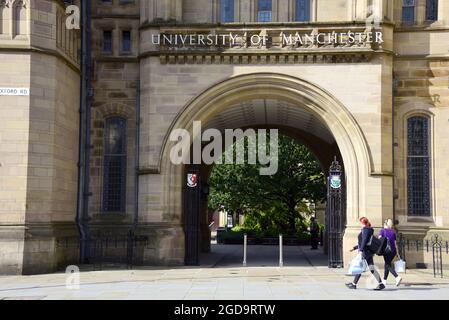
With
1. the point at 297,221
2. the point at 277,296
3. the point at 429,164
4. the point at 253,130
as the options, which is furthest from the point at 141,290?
the point at 297,221

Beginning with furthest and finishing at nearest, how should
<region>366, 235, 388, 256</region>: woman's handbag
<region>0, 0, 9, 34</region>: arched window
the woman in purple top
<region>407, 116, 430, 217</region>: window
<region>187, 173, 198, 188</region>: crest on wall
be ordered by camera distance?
<region>187, 173, 198, 188</region>: crest on wall
<region>407, 116, 430, 217</region>: window
<region>0, 0, 9, 34</region>: arched window
the woman in purple top
<region>366, 235, 388, 256</region>: woman's handbag

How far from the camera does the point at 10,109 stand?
17672 millimetres

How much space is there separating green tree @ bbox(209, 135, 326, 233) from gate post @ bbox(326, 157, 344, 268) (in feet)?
60.2

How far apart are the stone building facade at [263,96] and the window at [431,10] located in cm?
3

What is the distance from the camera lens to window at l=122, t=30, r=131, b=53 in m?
21.1

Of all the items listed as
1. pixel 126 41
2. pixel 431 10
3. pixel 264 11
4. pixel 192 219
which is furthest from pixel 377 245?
pixel 126 41

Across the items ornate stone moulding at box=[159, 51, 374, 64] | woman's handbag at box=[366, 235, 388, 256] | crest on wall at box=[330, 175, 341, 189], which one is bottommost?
woman's handbag at box=[366, 235, 388, 256]

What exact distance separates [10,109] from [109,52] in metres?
4.35

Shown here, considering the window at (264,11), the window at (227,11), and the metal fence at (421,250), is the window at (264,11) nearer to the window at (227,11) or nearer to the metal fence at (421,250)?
the window at (227,11)

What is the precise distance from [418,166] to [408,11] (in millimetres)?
4510

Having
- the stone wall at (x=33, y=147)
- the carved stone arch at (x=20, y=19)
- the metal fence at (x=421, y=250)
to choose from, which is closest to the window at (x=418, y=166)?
the metal fence at (x=421, y=250)

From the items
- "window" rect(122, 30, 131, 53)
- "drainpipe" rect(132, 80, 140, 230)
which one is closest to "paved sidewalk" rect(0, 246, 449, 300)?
"drainpipe" rect(132, 80, 140, 230)

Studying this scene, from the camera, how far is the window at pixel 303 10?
68.1 feet

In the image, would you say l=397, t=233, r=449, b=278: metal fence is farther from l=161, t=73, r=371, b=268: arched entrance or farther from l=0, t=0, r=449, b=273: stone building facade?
l=161, t=73, r=371, b=268: arched entrance
